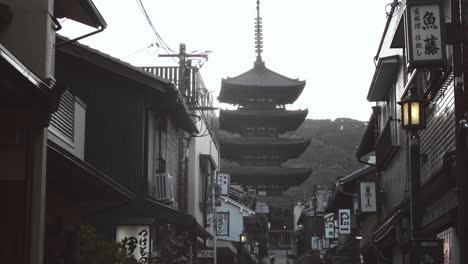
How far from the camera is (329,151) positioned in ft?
348

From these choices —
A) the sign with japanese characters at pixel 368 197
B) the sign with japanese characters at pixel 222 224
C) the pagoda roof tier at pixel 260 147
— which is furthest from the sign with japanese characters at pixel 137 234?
the pagoda roof tier at pixel 260 147

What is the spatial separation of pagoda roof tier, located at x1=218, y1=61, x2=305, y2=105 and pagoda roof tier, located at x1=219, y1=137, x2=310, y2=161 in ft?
12.3

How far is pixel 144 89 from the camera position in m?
20.7

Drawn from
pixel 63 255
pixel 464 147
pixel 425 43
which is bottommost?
pixel 63 255

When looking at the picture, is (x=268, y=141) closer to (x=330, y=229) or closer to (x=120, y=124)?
(x=330, y=229)

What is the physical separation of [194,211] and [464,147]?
20744 millimetres

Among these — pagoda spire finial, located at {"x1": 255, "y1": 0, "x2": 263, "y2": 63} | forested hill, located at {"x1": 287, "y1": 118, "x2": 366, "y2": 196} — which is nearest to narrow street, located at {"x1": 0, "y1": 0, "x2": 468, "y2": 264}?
pagoda spire finial, located at {"x1": 255, "y1": 0, "x2": 263, "y2": 63}

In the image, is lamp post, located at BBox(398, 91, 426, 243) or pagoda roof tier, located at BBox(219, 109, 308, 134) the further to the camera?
pagoda roof tier, located at BBox(219, 109, 308, 134)

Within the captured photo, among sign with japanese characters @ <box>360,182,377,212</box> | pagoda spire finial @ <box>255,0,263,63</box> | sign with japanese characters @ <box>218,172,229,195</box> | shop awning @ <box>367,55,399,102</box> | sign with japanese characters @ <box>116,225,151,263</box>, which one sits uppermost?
pagoda spire finial @ <box>255,0,263,63</box>

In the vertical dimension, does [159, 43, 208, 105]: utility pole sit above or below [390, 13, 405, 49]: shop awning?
above

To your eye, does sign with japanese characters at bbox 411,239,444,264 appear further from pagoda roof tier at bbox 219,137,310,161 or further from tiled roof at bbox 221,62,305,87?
pagoda roof tier at bbox 219,137,310,161

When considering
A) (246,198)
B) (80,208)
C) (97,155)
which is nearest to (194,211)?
(97,155)

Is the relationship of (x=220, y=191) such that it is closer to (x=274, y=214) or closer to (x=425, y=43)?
(x=425, y=43)

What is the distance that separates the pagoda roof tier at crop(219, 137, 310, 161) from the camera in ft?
221
